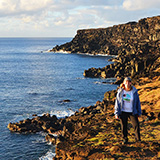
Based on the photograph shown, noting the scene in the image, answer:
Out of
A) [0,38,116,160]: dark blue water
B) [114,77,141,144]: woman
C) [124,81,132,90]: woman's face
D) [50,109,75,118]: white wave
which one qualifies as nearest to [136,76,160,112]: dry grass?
[114,77,141,144]: woman

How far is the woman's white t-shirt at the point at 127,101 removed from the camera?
538 inches

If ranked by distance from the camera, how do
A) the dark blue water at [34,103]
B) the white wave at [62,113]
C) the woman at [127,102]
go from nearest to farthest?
the woman at [127,102]
the dark blue water at [34,103]
the white wave at [62,113]

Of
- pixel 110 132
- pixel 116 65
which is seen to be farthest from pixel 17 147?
pixel 116 65

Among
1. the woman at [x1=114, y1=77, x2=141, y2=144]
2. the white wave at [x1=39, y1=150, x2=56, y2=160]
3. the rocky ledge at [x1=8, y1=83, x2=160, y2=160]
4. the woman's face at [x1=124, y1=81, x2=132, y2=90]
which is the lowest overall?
the white wave at [x1=39, y1=150, x2=56, y2=160]

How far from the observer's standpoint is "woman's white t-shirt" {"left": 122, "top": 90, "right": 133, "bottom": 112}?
1367 cm

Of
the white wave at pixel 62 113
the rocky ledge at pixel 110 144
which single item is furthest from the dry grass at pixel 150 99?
the white wave at pixel 62 113

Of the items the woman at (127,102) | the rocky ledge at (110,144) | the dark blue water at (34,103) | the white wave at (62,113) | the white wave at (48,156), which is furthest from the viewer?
the white wave at (62,113)

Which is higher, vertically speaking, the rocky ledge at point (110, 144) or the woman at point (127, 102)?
the woman at point (127, 102)

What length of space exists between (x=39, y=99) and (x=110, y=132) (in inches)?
1783

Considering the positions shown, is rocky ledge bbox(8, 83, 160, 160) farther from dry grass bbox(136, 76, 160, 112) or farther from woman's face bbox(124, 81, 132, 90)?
woman's face bbox(124, 81, 132, 90)

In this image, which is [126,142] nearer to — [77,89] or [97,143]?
[97,143]

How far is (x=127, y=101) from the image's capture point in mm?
13781

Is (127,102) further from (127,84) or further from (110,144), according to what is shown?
(110,144)

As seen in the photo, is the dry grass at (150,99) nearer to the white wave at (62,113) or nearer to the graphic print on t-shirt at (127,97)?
the graphic print on t-shirt at (127,97)
